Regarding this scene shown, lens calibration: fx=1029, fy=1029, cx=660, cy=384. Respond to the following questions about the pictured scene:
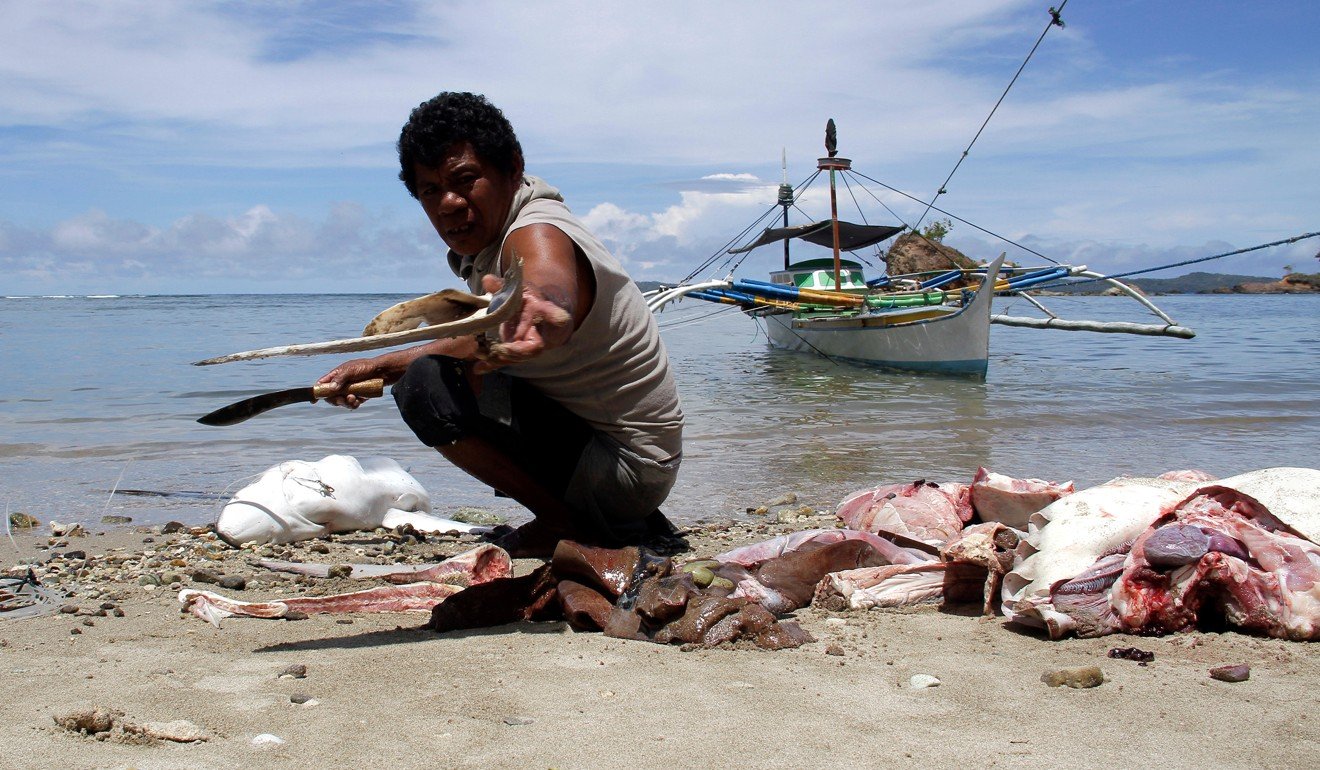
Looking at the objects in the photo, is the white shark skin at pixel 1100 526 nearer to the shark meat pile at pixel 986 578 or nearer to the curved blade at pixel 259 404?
the shark meat pile at pixel 986 578

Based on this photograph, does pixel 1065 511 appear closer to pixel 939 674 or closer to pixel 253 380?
pixel 939 674

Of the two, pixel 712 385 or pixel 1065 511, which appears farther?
pixel 712 385

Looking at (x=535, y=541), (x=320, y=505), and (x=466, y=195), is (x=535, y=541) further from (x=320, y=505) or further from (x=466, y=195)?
(x=466, y=195)

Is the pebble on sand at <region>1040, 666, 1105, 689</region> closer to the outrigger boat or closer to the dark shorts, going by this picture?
the dark shorts

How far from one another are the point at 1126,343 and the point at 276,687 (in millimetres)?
19674

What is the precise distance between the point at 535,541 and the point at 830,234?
715 inches

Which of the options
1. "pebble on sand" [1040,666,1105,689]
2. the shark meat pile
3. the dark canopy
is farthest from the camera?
the dark canopy

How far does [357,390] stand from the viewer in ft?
8.43

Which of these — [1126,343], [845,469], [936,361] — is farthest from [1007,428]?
[1126,343]

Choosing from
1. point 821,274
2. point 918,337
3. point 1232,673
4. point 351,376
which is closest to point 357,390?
point 351,376

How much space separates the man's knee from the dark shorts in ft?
0.26

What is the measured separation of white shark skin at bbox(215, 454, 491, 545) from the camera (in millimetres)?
3828

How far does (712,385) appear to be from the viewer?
12328 mm

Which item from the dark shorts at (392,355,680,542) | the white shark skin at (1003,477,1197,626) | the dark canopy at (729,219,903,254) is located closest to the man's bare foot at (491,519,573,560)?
the dark shorts at (392,355,680,542)
